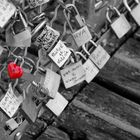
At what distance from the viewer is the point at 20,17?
1.15 metres

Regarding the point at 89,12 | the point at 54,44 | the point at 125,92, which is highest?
the point at 54,44

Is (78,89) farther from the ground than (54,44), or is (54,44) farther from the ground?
(54,44)

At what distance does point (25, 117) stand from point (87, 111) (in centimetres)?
38

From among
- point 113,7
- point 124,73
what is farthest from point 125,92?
point 113,7

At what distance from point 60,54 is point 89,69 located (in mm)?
331

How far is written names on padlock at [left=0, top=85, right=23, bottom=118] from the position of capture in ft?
3.85

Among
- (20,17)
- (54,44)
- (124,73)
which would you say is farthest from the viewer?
(124,73)

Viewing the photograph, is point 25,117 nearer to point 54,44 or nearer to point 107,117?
point 54,44

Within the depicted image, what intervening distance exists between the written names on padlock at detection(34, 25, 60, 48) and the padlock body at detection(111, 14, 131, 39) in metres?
0.50

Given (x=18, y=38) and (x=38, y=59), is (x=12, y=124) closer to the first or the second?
(x=38, y=59)

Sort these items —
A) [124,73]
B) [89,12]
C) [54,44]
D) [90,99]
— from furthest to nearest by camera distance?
[124,73] → [90,99] → [89,12] → [54,44]

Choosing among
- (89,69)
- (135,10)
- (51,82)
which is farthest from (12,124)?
(135,10)

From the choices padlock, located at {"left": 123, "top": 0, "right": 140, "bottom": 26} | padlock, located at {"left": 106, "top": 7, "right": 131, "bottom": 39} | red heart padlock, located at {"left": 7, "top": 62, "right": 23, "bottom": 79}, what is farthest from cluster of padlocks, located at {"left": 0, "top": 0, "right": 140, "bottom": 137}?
padlock, located at {"left": 123, "top": 0, "right": 140, "bottom": 26}

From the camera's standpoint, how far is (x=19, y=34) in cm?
115
